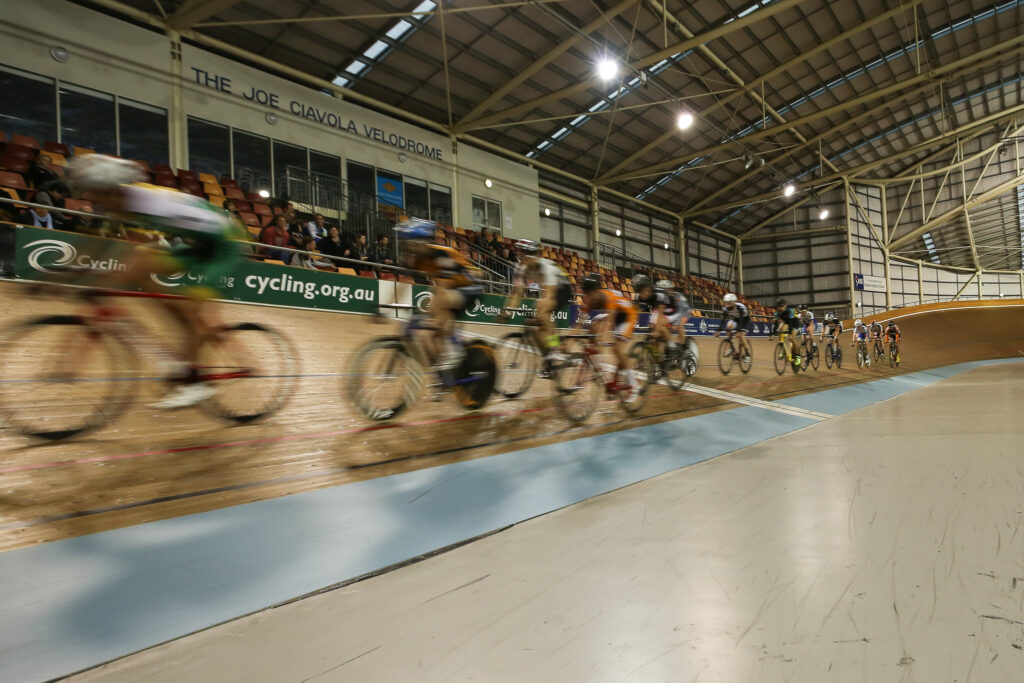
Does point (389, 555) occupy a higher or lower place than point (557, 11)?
lower

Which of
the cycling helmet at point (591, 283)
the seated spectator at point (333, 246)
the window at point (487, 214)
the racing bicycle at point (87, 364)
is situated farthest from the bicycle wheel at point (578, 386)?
the window at point (487, 214)

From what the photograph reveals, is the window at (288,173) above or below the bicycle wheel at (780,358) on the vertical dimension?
above

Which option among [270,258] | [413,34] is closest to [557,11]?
[413,34]

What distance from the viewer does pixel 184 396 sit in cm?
319

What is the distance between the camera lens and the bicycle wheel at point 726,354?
8.66 m

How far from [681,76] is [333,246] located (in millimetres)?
13106

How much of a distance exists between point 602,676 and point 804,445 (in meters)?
2.98

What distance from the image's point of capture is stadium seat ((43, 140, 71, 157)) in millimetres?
9391

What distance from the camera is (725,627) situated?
3.83 ft

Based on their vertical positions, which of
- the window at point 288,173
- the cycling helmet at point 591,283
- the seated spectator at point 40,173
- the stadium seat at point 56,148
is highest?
the window at point 288,173

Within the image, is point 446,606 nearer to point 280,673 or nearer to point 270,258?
point 280,673

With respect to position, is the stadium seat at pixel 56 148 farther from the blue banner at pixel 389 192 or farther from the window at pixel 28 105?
the blue banner at pixel 389 192

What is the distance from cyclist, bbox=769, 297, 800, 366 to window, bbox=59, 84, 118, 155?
1287cm

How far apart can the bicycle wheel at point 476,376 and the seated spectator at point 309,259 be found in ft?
19.6
